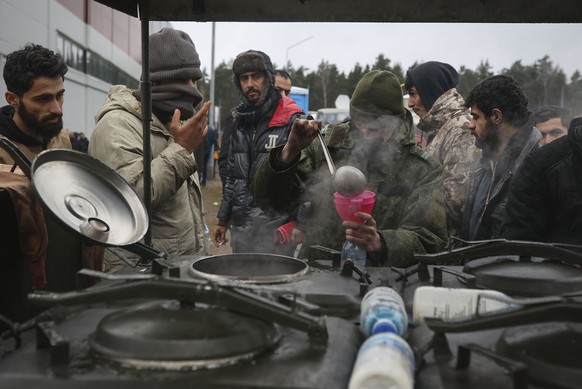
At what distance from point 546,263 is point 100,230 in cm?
135

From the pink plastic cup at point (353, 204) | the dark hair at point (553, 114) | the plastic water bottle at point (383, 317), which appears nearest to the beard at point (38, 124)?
the pink plastic cup at point (353, 204)

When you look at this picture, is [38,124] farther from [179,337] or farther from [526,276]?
[526,276]

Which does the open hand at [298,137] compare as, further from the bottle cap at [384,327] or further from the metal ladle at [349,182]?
Answer: the bottle cap at [384,327]

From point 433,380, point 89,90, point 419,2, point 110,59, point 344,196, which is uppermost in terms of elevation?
point 110,59

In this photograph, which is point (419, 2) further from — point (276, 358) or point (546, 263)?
point (276, 358)

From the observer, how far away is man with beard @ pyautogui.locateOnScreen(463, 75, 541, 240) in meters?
3.54

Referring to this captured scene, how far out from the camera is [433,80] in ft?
15.2

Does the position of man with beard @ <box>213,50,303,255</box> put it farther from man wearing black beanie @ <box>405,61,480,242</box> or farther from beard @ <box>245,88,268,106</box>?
man wearing black beanie @ <box>405,61,480,242</box>

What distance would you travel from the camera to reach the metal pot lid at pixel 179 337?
Answer: 3.18 feet

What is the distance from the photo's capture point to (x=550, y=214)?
9.32 feet

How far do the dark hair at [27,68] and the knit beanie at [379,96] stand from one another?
5.77 ft

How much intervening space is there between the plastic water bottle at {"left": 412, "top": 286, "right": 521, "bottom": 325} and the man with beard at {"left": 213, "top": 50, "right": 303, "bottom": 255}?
2.87m

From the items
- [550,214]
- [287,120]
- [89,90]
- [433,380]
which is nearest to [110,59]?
[89,90]

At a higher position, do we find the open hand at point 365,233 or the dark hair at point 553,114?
the dark hair at point 553,114
